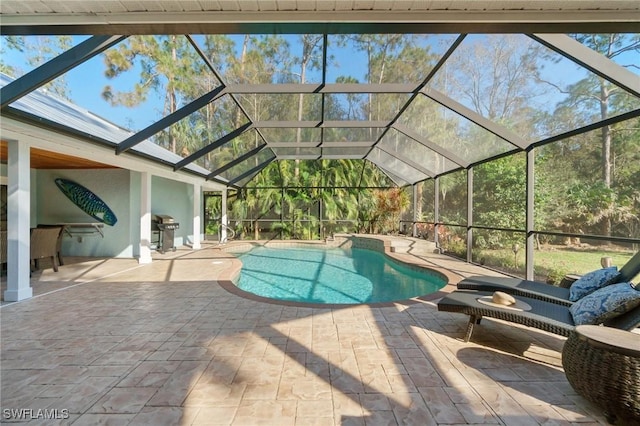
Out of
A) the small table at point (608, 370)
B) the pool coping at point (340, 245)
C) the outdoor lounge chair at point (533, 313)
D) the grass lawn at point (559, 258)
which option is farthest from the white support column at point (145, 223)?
the grass lawn at point (559, 258)

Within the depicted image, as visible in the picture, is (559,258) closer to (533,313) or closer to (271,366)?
(533,313)

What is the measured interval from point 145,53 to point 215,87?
1.35 m

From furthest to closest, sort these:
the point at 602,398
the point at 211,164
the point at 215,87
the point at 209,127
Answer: the point at 211,164, the point at 209,127, the point at 215,87, the point at 602,398

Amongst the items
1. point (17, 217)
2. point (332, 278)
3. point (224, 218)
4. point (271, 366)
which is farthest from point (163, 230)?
point (271, 366)

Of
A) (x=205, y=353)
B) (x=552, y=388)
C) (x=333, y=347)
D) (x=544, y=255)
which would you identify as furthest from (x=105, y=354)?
(x=544, y=255)

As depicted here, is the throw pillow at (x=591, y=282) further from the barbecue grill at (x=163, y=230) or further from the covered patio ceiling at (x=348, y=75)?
the barbecue grill at (x=163, y=230)

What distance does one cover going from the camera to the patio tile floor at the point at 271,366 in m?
2.10

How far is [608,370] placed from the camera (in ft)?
6.41

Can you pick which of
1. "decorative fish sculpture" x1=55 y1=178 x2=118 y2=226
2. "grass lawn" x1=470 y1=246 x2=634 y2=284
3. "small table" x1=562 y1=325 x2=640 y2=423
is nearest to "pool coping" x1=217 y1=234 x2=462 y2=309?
"small table" x1=562 y1=325 x2=640 y2=423

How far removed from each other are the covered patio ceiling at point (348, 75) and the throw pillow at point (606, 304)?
219cm

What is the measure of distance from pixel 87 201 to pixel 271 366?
8.94 metres

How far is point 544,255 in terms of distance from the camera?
12.5 m

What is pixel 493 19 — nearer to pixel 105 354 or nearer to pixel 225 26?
pixel 225 26

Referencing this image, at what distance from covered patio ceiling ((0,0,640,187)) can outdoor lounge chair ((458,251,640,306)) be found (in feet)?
6.51
